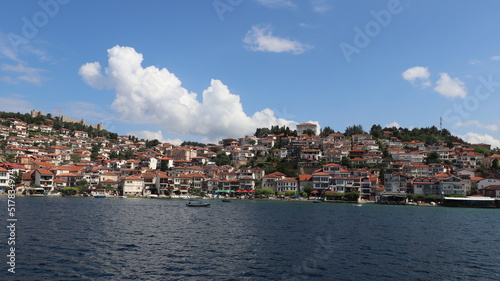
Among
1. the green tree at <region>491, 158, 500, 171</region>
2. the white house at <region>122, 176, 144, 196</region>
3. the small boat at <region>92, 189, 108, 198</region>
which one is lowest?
the small boat at <region>92, 189, 108, 198</region>

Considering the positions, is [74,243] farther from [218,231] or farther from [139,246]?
[218,231]

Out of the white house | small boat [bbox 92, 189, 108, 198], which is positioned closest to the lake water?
small boat [bbox 92, 189, 108, 198]

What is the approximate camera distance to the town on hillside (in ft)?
316

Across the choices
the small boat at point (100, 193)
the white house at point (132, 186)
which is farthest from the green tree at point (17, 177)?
the white house at point (132, 186)

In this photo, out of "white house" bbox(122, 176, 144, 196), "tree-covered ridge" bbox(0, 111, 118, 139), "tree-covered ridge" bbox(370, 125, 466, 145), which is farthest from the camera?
"tree-covered ridge" bbox(0, 111, 118, 139)

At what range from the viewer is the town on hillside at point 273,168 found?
96312 mm

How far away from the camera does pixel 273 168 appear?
12069 cm

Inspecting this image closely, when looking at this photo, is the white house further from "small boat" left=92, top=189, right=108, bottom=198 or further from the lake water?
the lake water

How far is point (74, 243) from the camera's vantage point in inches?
1084

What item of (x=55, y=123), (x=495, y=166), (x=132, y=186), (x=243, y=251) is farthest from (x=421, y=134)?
(x=55, y=123)

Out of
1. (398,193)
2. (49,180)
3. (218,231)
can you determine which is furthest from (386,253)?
(49,180)

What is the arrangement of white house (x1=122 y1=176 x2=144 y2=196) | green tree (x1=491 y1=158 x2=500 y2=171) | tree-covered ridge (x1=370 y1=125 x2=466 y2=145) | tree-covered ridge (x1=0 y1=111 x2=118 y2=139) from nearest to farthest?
A: white house (x1=122 y1=176 x2=144 y2=196) < green tree (x1=491 y1=158 x2=500 y2=171) < tree-covered ridge (x1=370 y1=125 x2=466 y2=145) < tree-covered ridge (x1=0 y1=111 x2=118 y2=139)

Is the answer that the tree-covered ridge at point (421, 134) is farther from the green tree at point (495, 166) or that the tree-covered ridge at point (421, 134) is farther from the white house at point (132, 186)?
the white house at point (132, 186)

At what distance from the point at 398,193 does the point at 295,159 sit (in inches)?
1594
